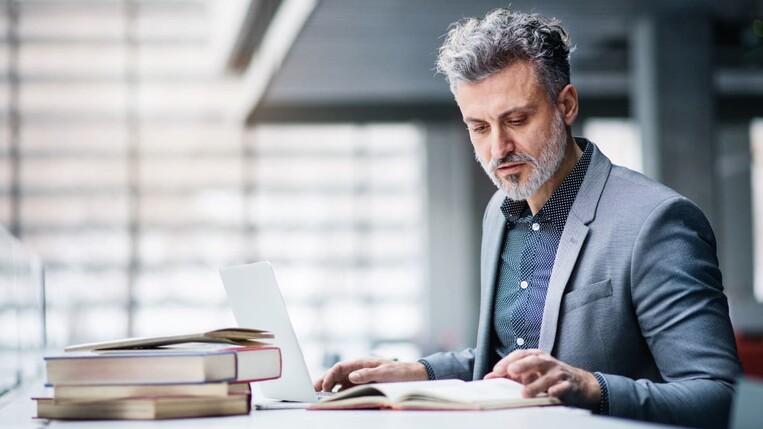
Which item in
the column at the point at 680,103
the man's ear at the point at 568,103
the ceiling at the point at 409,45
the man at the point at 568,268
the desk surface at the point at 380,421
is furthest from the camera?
the ceiling at the point at 409,45

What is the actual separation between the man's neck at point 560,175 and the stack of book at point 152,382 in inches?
37.1

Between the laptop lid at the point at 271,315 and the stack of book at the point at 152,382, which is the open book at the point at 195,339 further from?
the laptop lid at the point at 271,315

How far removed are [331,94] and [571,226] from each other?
10.1 metres

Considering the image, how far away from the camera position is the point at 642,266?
6.82ft

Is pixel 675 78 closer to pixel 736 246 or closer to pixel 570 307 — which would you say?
pixel 570 307

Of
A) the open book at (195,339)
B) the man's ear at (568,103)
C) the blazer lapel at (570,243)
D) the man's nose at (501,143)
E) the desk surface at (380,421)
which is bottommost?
the desk surface at (380,421)

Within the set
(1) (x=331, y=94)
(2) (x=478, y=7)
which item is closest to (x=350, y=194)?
(1) (x=331, y=94)

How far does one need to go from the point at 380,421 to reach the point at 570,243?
0.78 meters

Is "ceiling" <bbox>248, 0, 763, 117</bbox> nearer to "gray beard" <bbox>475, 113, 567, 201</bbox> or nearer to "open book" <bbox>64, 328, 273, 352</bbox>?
"gray beard" <bbox>475, 113, 567, 201</bbox>

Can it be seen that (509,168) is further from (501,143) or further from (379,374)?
(379,374)

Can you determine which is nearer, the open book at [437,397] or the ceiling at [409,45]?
the open book at [437,397]

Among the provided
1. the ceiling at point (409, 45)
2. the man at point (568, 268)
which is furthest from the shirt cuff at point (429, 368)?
the ceiling at point (409, 45)

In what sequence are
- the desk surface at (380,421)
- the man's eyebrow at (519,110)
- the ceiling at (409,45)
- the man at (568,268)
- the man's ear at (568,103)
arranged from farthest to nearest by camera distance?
1. the ceiling at (409,45)
2. the man's ear at (568,103)
3. the man's eyebrow at (519,110)
4. the man at (568,268)
5. the desk surface at (380,421)

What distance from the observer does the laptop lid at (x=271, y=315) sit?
6.66 ft
